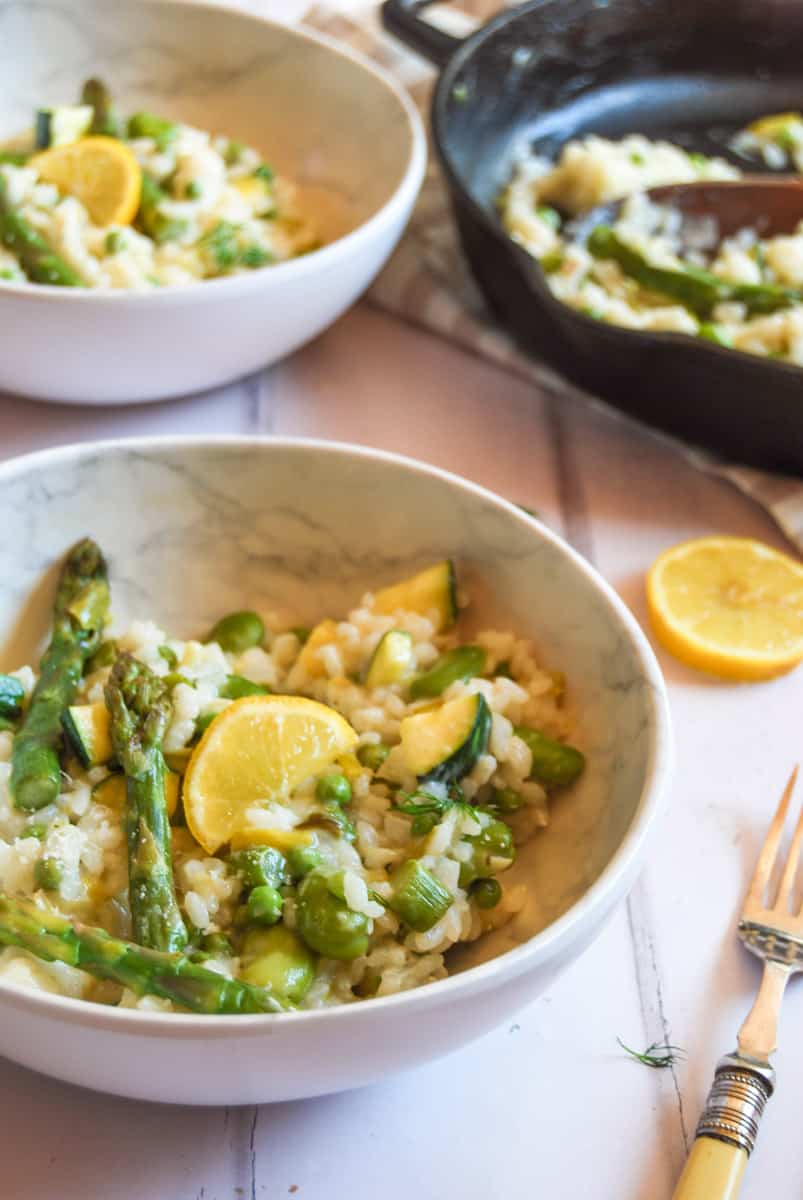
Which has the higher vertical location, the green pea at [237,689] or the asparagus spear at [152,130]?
the asparagus spear at [152,130]

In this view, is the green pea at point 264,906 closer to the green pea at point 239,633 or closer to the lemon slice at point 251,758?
the lemon slice at point 251,758

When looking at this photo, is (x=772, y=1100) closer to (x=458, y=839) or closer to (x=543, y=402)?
(x=458, y=839)

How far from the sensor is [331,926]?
4.54 ft

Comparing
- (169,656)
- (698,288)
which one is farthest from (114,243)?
(698,288)

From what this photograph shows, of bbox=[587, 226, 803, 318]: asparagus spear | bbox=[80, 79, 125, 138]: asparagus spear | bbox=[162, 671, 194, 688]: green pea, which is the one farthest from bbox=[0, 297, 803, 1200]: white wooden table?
bbox=[80, 79, 125, 138]: asparagus spear

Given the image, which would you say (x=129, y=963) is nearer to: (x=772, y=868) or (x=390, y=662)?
(x=390, y=662)

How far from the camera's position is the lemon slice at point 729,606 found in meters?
2.02

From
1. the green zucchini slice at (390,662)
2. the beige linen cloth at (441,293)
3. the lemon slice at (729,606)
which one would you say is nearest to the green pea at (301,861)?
the green zucchini slice at (390,662)

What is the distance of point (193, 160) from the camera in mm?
2570

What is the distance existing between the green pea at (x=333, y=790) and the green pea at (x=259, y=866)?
0.10m

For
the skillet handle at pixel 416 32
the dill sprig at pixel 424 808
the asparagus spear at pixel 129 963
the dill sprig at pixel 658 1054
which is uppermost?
the skillet handle at pixel 416 32

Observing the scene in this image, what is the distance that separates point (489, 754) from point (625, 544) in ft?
2.49

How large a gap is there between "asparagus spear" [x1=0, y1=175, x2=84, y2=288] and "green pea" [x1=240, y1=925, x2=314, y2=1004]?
131 cm

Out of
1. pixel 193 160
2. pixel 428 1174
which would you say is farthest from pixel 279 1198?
pixel 193 160
